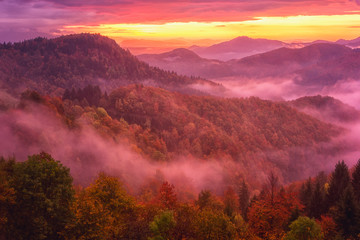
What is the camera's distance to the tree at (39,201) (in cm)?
3016

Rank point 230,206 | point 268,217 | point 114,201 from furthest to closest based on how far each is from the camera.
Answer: point 230,206, point 268,217, point 114,201

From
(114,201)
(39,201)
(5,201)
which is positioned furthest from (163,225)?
(5,201)

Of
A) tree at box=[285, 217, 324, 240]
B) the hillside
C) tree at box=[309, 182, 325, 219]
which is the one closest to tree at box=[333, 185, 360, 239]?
tree at box=[285, 217, 324, 240]

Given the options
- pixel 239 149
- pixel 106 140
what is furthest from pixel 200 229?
pixel 239 149

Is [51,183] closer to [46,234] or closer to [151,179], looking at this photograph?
[46,234]

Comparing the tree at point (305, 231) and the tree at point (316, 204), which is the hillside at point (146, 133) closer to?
the tree at point (316, 204)

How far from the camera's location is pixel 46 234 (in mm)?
31578

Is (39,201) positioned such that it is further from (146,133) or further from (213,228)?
(146,133)

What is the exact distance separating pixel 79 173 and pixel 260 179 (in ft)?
333

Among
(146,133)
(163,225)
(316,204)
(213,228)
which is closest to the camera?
(163,225)

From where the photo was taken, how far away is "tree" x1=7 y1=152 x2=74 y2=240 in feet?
98.9

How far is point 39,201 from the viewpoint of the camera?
30609mm

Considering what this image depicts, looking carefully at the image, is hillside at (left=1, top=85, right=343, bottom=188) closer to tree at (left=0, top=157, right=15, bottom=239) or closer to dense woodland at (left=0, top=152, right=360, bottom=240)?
dense woodland at (left=0, top=152, right=360, bottom=240)

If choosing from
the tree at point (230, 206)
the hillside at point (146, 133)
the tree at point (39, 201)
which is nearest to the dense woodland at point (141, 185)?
the tree at point (39, 201)
